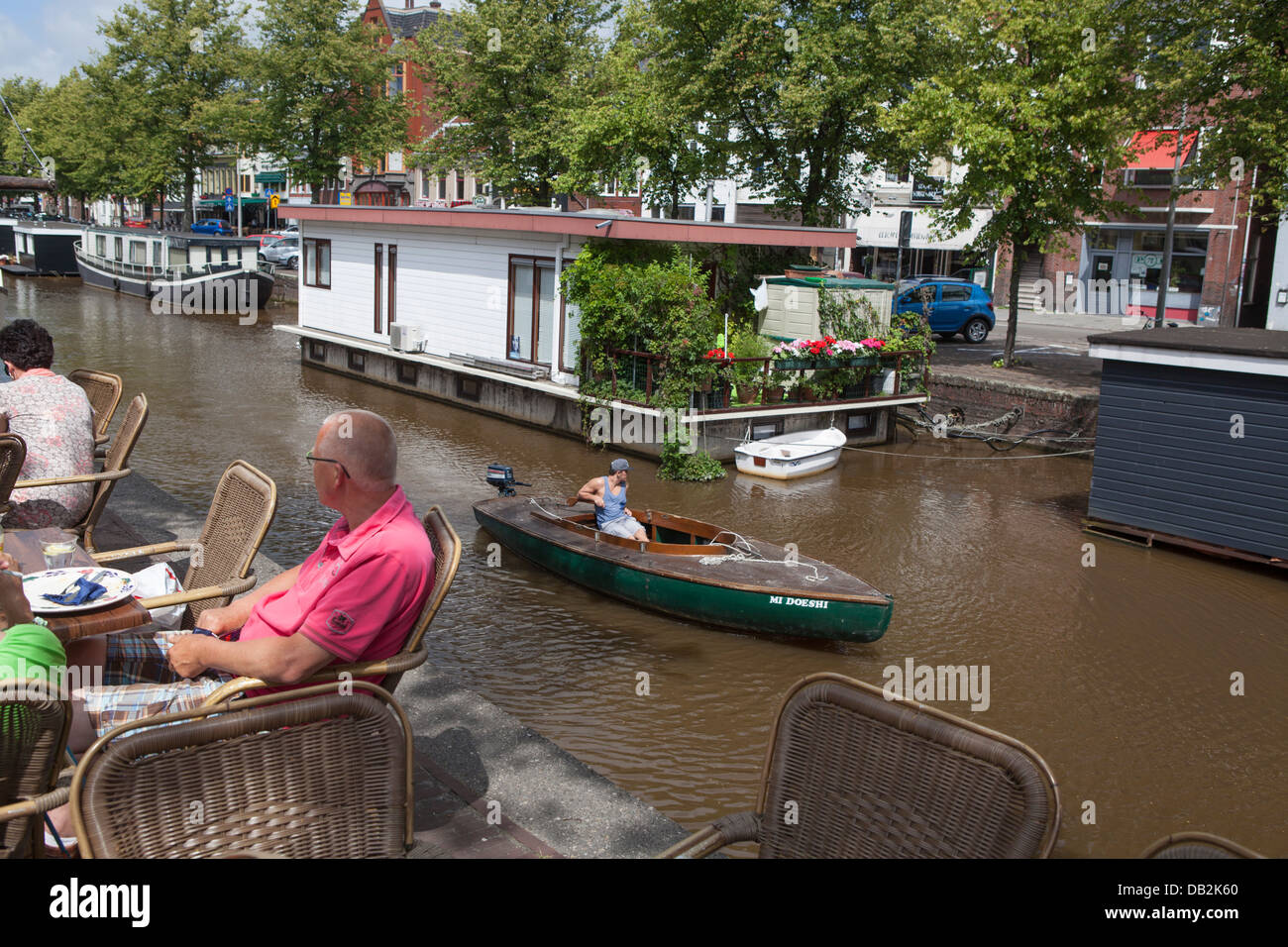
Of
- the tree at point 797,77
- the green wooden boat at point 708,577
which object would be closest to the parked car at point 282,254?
the tree at point 797,77

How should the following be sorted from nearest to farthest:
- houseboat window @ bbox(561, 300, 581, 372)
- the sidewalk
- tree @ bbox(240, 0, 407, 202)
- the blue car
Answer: the sidewalk → houseboat window @ bbox(561, 300, 581, 372) → the blue car → tree @ bbox(240, 0, 407, 202)

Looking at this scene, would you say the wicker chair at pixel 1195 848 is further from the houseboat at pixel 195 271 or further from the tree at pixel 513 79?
the houseboat at pixel 195 271

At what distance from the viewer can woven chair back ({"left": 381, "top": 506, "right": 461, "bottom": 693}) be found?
4.17 meters

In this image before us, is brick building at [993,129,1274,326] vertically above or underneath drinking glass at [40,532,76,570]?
above

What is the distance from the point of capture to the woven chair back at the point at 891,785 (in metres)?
2.78

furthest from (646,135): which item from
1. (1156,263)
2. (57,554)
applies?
(57,554)

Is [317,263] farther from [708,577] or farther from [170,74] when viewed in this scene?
[170,74]

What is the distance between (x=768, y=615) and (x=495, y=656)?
7.78 feet

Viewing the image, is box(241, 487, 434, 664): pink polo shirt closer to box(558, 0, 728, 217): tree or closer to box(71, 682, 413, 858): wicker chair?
box(71, 682, 413, 858): wicker chair

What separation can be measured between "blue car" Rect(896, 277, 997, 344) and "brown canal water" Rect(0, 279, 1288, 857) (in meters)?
12.3

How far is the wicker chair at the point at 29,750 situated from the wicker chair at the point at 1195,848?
2788mm

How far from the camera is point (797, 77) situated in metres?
23.5

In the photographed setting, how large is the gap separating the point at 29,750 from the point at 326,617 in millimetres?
1119

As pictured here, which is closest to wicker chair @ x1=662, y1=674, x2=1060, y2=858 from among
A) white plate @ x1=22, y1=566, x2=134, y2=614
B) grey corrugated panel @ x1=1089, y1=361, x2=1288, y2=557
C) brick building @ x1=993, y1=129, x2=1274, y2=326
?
white plate @ x1=22, y1=566, x2=134, y2=614
